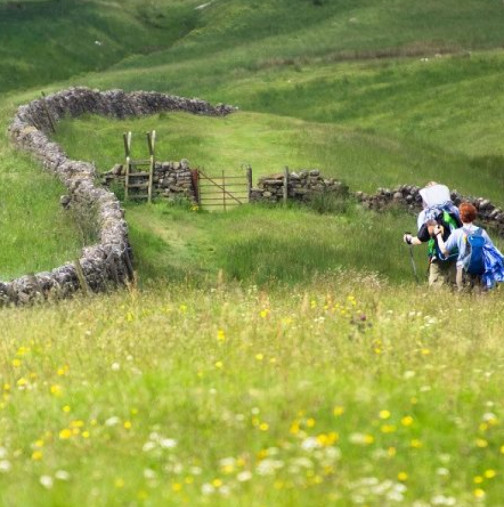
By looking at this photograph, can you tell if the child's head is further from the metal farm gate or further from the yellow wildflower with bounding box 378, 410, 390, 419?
the metal farm gate

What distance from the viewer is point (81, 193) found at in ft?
97.4

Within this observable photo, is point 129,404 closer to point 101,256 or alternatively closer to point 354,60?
point 101,256

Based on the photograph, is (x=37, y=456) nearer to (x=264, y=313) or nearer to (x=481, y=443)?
(x=481, y=443)

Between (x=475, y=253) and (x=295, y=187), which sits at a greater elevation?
(x=475, y=253)

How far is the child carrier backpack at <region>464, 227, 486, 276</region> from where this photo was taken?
55.5ft

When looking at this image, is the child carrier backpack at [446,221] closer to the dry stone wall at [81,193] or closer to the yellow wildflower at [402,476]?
the dry stone wall at [81,193]

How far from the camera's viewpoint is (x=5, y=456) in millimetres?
8703

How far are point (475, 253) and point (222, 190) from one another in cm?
2105

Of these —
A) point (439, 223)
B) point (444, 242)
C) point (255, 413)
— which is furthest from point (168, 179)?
point (255, 413)

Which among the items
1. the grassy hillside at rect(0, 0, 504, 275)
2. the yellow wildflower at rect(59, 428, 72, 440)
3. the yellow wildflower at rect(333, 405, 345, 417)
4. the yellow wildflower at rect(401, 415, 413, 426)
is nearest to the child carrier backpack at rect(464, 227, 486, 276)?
the yellow wildflower at rect(401, 415, 413, 426)

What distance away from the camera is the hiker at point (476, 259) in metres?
16.9

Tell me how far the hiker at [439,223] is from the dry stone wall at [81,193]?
547 centimetres

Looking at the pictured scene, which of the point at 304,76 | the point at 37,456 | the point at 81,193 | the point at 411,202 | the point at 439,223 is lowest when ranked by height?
the point at 411,202

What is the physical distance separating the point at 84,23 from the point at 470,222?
97268 millimetres
